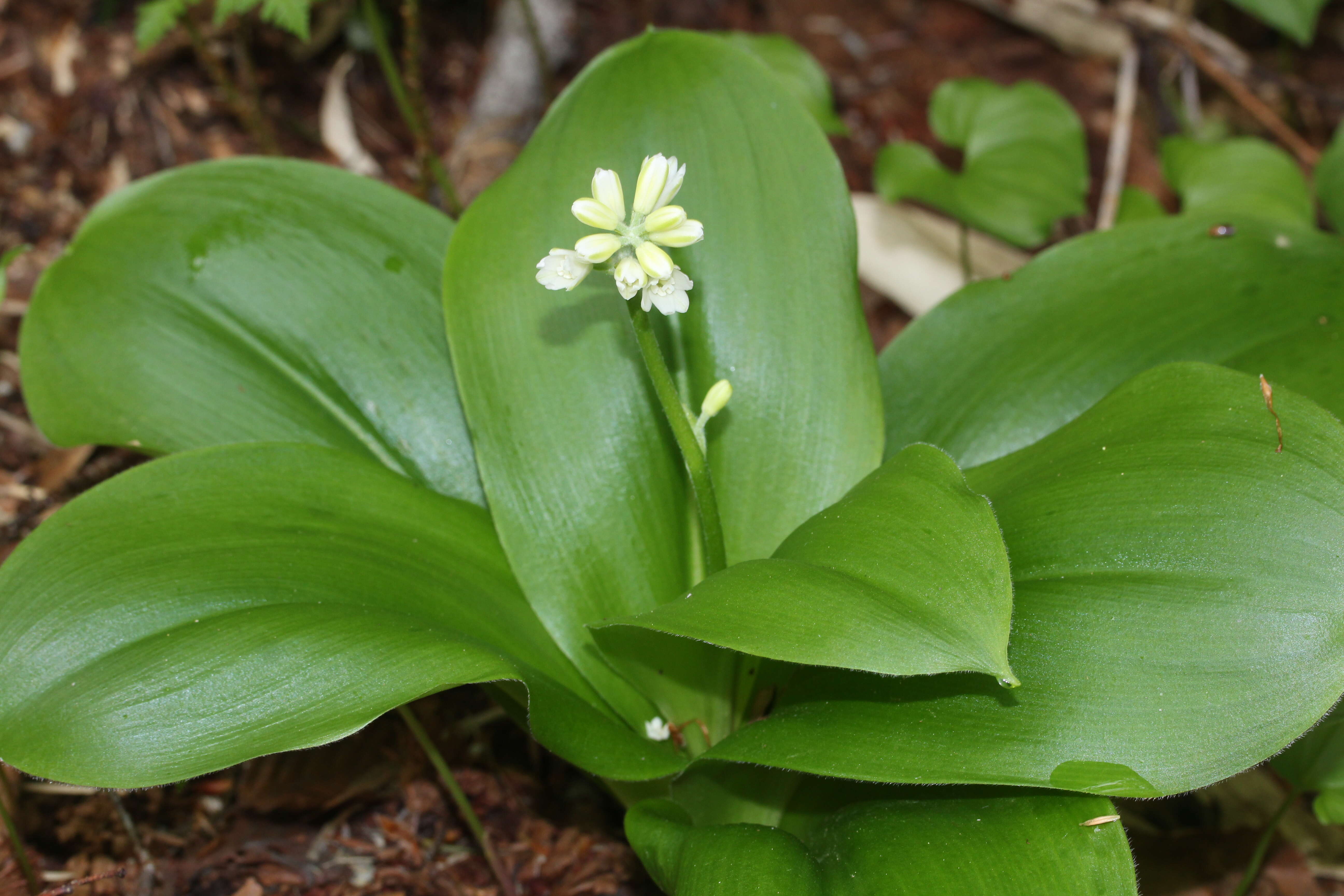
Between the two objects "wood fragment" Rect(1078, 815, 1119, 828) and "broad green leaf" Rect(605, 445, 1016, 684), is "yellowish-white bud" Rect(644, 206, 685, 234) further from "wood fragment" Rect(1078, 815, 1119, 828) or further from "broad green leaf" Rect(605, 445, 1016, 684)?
"wood fragment" Rect(1078, 815, 1119, 828)

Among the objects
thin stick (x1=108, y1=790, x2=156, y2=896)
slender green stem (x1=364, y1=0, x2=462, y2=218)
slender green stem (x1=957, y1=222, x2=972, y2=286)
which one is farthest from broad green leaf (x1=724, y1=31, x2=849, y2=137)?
thin stick (x1=108, y1=790, x2=156, y2=896)

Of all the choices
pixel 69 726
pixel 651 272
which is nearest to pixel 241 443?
pixel 69 726

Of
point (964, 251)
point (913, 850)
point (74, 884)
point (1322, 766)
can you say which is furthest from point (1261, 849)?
point (74, 884)

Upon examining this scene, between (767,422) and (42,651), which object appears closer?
(42,651)

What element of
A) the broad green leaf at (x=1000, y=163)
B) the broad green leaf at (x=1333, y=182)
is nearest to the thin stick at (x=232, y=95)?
the broad green leaf at (x=1000, y=163)

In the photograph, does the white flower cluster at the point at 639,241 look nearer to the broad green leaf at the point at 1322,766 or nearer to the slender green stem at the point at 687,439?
the slender green stem at the point at 687,439

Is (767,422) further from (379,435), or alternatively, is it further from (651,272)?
(379,435)
